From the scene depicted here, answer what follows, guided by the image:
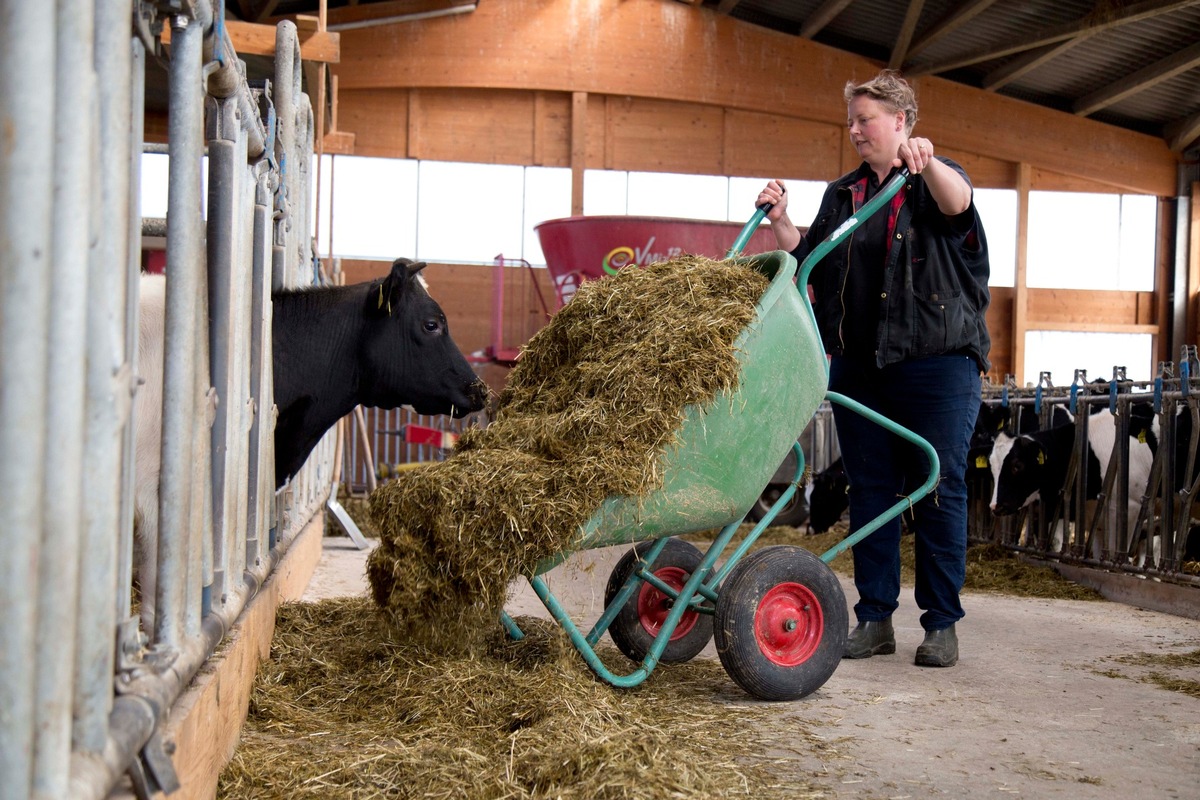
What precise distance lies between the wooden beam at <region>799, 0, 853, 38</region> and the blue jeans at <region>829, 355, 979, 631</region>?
12.8 meters

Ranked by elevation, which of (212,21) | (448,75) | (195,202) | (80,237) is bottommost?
(80,237)

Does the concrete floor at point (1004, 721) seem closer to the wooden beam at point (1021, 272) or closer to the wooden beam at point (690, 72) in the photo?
the wooden beam at point (690, 72)

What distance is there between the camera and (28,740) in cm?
112

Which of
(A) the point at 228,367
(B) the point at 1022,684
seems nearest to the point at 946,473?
(B) the point at 1022,684

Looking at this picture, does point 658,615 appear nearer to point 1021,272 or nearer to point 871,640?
point 871,640

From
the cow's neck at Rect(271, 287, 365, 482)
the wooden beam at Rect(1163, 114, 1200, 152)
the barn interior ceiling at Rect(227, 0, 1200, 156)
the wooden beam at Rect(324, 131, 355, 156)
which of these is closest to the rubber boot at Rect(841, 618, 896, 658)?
the cow's neck at Rect(271, 287, 365, 482)

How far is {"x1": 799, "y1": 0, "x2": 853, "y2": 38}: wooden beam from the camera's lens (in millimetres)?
15459

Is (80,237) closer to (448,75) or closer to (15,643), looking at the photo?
(15,643)

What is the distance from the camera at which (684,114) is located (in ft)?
55.1

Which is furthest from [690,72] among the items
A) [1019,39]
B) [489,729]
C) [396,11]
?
[489,729]

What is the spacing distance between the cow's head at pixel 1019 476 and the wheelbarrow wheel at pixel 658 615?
13.1 feet

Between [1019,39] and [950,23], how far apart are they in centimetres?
98

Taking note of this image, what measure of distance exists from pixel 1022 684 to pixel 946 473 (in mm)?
692

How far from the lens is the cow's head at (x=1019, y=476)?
6770 millimetres
